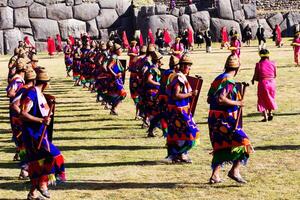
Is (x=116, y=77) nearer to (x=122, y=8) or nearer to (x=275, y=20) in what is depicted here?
(x=122, y=8)

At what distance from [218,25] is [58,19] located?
13.1m

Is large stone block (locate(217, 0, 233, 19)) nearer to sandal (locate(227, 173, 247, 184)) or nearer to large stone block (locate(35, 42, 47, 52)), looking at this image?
large stone block (locate(35, 42, 47, 52))

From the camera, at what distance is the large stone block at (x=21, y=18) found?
153ft

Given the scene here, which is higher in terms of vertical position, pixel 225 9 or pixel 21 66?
pixel 225 9

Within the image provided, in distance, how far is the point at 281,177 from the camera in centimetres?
908

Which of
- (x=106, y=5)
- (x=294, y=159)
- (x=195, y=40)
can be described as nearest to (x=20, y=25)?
(x=106, y=5)

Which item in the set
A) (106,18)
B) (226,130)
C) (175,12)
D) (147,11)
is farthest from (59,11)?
(226,130)

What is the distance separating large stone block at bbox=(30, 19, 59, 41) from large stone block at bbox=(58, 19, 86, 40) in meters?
0.54

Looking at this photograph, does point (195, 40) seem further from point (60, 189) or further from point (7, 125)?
point (60, 189)

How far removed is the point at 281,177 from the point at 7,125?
8966 millimetres

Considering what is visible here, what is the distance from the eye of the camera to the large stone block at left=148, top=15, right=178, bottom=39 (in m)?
46.0

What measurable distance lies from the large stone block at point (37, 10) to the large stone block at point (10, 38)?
7.42 feet

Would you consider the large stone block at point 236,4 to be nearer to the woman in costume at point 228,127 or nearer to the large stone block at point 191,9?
the large stone block at point 191,9

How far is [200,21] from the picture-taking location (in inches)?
1858
